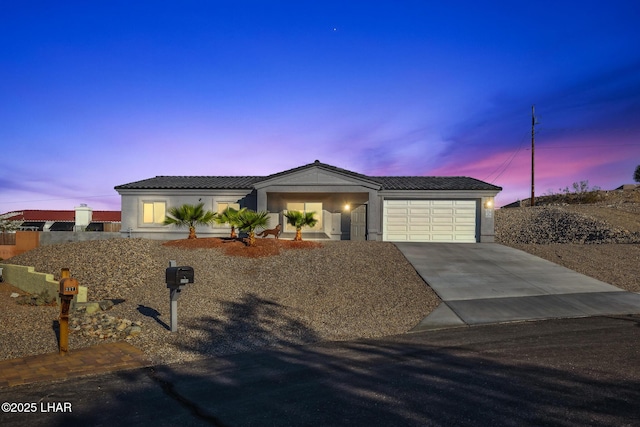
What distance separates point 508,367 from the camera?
20.7ft

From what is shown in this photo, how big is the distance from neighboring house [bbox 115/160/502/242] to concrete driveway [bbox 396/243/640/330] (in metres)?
4.89

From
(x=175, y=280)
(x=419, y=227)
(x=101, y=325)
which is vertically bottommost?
(x=101, y=325)

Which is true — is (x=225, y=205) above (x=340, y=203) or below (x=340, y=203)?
below

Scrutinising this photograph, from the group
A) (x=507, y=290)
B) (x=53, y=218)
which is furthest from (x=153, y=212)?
(x=53, y=218)

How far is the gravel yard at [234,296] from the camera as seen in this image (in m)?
8.02

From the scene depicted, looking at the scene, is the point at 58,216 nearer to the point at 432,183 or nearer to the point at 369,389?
the point at 432,183

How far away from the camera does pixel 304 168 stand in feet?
74.3

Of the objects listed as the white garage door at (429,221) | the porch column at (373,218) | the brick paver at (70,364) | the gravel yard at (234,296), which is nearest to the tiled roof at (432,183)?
the white garage door at (429,221)

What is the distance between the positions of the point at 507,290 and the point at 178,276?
9.68 m

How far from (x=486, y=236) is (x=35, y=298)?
20434mm

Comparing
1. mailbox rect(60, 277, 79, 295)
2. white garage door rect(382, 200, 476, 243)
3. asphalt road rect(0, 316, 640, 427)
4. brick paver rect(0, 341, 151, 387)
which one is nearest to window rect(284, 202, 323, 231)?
white garage door rect(382, 200, 476, 243)

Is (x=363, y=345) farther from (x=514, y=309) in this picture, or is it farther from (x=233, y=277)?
(x=233, y=277)

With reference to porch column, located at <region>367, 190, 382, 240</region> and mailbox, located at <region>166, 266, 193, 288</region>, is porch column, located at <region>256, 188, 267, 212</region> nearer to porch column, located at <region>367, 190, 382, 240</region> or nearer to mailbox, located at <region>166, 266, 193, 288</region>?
porch column, located at <region>367, 190, 382, 240</region>

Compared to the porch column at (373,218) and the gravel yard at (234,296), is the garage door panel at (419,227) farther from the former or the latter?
the gravel yard at (234,296)
